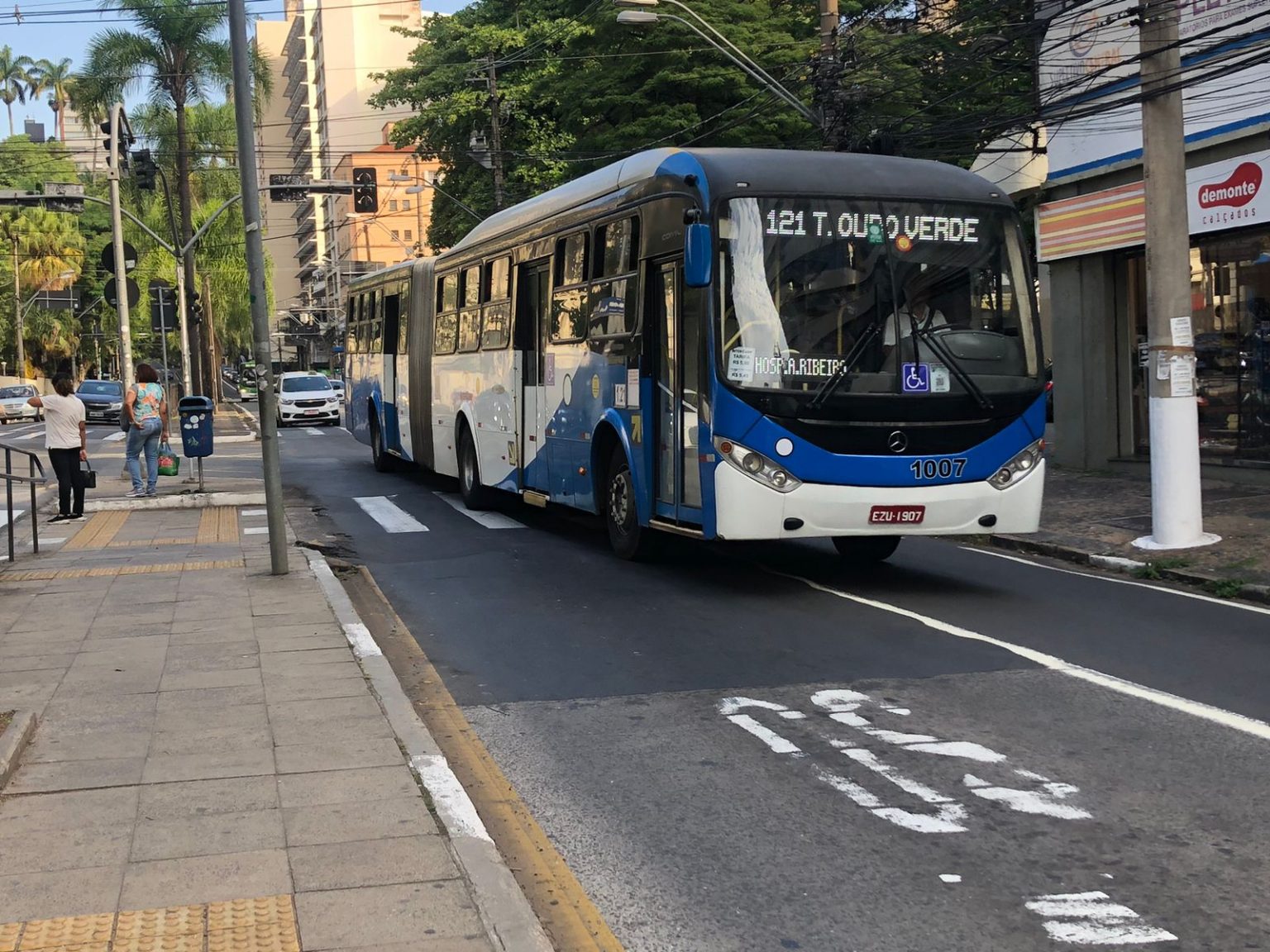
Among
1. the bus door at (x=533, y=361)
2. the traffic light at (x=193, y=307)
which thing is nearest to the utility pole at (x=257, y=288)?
the bus door at (x=533, y=361)

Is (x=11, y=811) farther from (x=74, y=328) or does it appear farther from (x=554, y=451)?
(x=74, y=328)

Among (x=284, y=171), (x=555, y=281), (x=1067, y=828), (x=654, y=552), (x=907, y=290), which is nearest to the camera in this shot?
(x=1067, y=828)

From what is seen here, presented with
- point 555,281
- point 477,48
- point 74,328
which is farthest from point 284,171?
point 555,281

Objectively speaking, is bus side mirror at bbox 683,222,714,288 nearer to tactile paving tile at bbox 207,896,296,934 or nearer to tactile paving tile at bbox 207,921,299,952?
tactile paving tile at bbox 207,896,296,934

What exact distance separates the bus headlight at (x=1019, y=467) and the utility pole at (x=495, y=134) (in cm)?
2891

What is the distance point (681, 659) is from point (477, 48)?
37654mm

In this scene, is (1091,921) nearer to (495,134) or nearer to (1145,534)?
(1145,534)

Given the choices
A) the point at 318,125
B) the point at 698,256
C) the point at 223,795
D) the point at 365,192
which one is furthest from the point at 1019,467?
the point at 318,125

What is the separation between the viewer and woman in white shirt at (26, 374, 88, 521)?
1716 cm

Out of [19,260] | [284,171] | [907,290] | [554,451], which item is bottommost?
[554,451]

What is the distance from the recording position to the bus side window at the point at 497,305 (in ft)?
51.1

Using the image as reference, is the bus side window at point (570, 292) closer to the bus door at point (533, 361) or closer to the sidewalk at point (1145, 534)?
the bus door at point (533, 361)

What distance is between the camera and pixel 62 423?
17.3 m

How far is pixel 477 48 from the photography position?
141 ft
